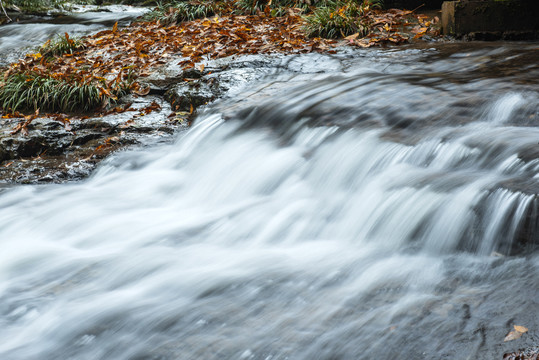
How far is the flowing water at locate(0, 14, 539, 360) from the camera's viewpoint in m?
2.35

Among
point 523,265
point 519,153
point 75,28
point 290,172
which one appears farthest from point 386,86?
point 75,28

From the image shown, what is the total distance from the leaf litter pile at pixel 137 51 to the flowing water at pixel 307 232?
1.53m

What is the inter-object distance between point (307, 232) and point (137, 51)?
5.32 metres

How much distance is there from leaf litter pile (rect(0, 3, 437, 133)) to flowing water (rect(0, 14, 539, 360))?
5.03 ft

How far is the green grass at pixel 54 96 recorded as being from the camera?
6.18 metres

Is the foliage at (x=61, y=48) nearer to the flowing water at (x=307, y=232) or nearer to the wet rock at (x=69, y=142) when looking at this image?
the wet rock at (x=69, y=142)

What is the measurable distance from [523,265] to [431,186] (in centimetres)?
93

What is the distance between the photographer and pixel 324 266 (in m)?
3.03

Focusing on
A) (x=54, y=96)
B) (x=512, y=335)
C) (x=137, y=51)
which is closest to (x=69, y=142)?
(x=54, y=96)

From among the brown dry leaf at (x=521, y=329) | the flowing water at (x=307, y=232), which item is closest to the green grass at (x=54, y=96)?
the flowing water at (x=307, y=232)

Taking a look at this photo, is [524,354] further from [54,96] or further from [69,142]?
[54,96]

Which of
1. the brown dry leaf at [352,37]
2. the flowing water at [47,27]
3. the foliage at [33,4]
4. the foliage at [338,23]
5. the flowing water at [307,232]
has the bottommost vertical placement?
the flowing water at [307,232]

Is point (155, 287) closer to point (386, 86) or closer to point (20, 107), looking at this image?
point (386, 86)

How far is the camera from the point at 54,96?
20.5 feet
